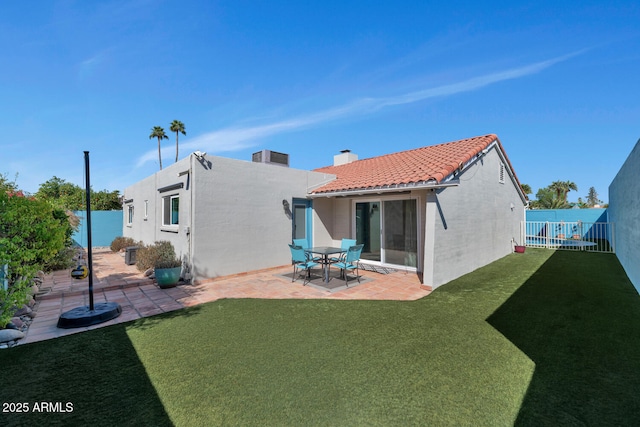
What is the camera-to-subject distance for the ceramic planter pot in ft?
27.7

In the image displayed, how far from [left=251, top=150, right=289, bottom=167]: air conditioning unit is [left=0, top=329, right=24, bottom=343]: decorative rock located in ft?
30.5

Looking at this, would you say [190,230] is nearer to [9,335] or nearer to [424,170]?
[9,335]

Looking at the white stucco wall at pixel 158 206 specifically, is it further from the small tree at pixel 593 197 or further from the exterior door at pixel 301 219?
the small tree at pixel 593 197

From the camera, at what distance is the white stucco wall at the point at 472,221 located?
8500 millimetres

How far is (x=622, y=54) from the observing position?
1065 cm

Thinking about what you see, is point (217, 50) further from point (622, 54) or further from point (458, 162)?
point (622, 54)

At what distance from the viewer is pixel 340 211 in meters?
13.1

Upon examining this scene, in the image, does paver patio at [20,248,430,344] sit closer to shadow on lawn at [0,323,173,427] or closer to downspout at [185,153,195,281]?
downspout at [185,153,195,281]

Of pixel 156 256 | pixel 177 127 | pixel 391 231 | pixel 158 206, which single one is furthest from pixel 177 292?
pixel 177 127

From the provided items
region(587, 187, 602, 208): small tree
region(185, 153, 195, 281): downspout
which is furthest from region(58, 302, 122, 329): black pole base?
region(587, 187, 602, 208): small tree

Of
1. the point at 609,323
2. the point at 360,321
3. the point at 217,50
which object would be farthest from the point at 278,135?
the point at 609,323

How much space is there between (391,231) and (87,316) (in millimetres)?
9665

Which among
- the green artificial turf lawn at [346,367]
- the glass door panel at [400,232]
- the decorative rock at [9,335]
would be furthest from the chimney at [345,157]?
the decorative rock at [9,335]

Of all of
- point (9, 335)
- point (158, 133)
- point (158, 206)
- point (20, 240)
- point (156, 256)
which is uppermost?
point (158, 133)
